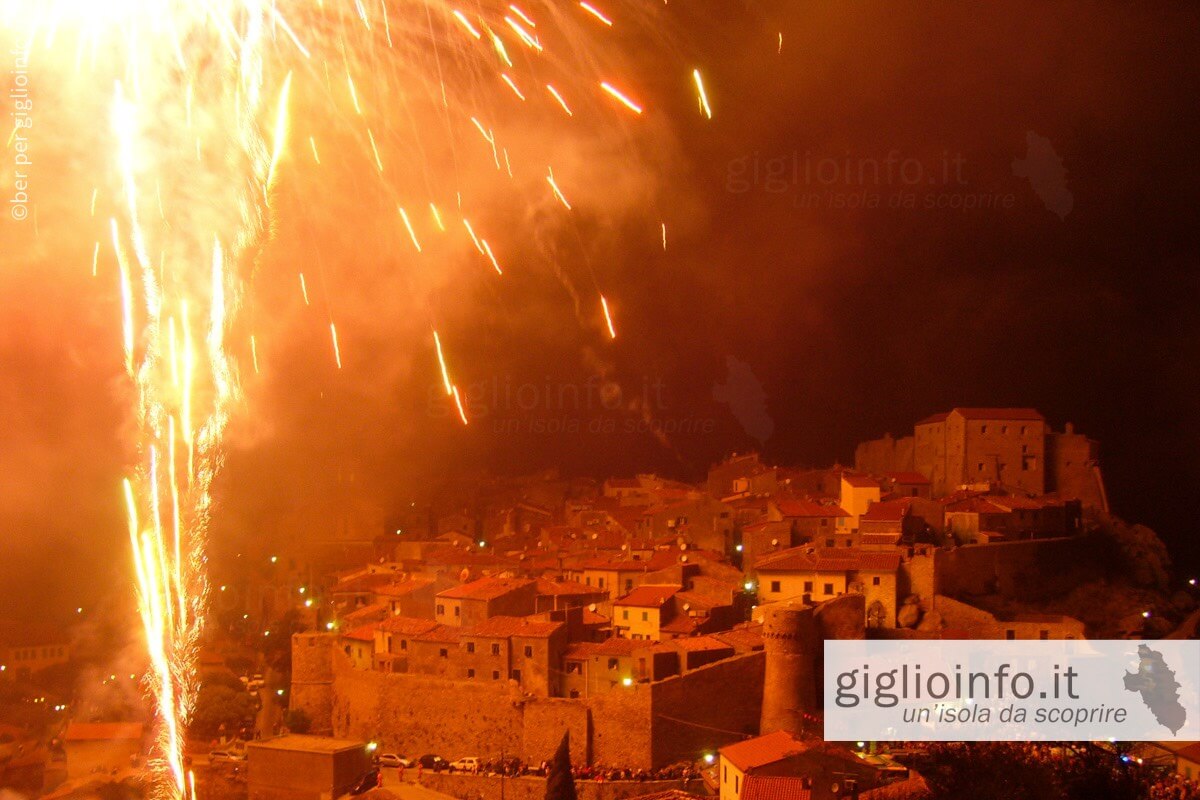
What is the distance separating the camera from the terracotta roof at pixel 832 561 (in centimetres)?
2034

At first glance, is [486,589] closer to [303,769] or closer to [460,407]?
[303,769]

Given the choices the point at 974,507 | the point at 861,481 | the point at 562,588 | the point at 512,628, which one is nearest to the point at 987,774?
the point at 512,628

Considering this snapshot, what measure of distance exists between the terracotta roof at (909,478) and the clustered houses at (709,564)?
2.9 inches

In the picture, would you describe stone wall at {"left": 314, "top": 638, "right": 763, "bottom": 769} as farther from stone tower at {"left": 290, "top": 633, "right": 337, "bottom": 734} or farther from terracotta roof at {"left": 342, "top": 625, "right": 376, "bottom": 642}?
stone tower at {"left": 290, "top": 633, "right": 337, "bottom": 734}

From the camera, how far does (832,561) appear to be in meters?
20.6

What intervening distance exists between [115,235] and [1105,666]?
19.1 meters

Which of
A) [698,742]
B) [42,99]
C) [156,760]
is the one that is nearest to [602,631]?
[698,742]

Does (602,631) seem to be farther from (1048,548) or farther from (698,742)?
(1048,548)

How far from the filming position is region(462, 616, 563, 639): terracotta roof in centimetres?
1886

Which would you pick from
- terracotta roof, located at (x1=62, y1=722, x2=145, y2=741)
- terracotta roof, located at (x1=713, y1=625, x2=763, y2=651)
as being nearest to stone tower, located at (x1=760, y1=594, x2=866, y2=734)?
terracotta roof, located at (x1=713, y1=625, x2=763, y2=651)

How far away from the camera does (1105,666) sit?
1844 centimetres

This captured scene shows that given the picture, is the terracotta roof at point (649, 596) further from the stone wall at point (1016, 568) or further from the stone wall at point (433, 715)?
the stone wall at point (1016, 568)

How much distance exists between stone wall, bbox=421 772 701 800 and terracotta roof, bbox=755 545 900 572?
5.63 metres

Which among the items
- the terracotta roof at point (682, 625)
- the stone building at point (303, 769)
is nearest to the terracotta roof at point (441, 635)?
the stone building at point (303, 769)
